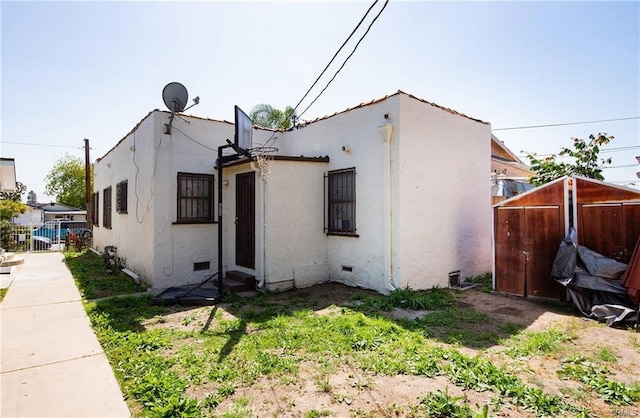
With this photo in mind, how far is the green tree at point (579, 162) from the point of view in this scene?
35.5 feet

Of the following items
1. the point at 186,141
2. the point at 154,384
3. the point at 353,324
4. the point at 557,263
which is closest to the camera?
the point at 154,384

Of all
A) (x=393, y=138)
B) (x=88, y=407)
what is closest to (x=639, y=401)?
(x=88, y=407)

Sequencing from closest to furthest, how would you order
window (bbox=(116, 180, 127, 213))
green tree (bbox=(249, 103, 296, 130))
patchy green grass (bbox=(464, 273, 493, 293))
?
patchy green grass (bbox=(464, 273, 493, 293)), window (bbox=(116, 180, 127, 213)), green tree (bbox=(249, 103, 296, 130))

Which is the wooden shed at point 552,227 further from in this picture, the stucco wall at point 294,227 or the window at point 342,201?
the stucco wall at point 294,227

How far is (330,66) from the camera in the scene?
625cm

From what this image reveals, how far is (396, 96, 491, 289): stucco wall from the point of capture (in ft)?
23.2

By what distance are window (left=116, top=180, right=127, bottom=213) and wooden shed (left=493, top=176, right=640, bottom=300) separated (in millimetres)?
10237

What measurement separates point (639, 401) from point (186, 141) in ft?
28.9

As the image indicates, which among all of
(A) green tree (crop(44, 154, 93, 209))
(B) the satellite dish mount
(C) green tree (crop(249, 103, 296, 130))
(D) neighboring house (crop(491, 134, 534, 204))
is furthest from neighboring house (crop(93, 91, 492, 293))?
(A) green tree (crop(44, 154, 93, 209))

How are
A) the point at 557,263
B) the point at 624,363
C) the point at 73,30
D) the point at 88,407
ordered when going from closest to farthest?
the point at 88,407
the point at 624,363
the point at 557,263
the point at 73,30

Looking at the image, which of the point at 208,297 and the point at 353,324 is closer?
the point at 353,324

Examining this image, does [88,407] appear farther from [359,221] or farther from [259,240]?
[359,221]

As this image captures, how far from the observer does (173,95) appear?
7852mm

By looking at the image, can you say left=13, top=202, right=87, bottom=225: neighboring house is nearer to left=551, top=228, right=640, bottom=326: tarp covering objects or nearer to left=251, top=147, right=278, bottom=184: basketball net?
left=251, top=147, right=278, bottom=184: basketball net
